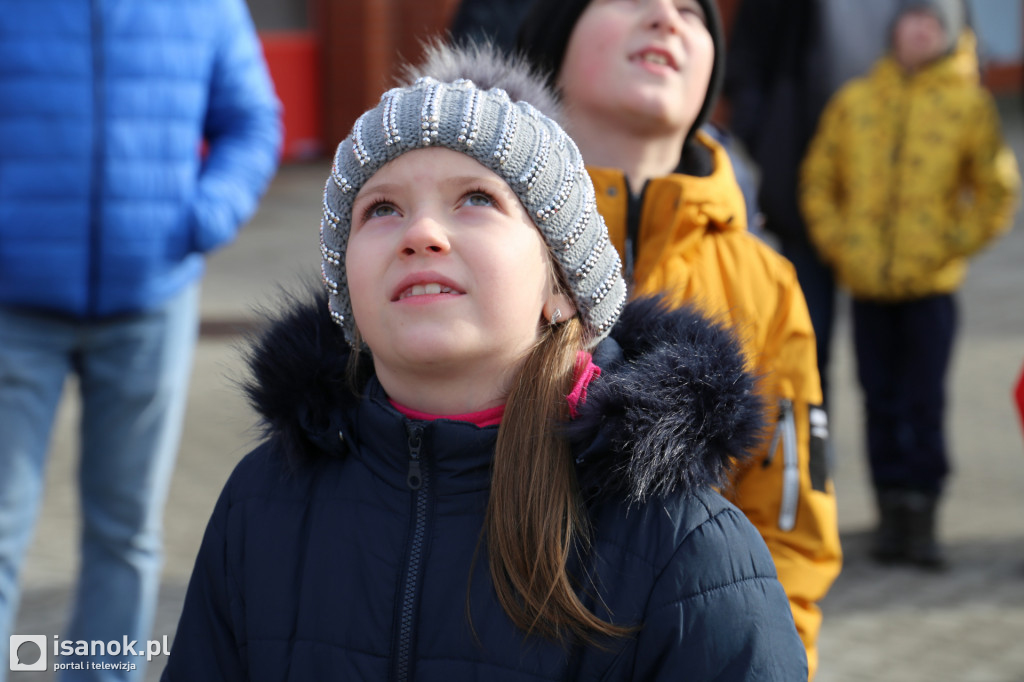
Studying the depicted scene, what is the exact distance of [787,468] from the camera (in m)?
2.41

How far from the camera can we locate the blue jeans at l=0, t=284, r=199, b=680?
131 inches

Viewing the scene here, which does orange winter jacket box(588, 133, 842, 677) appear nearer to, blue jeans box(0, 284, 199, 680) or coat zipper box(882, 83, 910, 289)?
blue jeans box(0, 284, 199, 680)

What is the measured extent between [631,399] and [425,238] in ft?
1.24

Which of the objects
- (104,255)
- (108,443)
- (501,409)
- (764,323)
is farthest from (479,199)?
(108,443)

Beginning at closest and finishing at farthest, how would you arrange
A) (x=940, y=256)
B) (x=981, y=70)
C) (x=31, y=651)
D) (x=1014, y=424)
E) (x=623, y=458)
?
1. (x=623, y=458)
2. (x=31, y=651)
3. (x=940, y=256)
4. (x=981, y=70)
5. (x=1014, y=424)

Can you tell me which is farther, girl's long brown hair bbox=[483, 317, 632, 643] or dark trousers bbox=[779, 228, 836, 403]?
dark trousers bbox=[779, 228, 836, 403]

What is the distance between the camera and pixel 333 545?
1957 millimetres

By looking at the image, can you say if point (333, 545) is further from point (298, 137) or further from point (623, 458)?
point (298, 137)

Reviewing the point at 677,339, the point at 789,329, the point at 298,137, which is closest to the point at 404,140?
the point at 677,339

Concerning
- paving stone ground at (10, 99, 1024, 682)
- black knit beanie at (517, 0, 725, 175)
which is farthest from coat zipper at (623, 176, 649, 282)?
paving stone ground at (10, 99, 1024, 682)

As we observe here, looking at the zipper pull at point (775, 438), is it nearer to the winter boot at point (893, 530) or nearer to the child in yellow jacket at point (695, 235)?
the child in yellow jacket at point (695, 235)

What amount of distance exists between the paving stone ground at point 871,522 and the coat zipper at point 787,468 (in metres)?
0.91

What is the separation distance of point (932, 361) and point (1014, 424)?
194 centimetres

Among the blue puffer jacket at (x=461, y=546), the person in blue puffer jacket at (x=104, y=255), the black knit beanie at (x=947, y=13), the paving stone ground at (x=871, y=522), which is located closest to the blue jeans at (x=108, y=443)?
the person in blue puffer jacket at (x=104, y=255)
